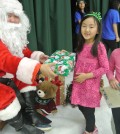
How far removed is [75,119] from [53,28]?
5.73 ft

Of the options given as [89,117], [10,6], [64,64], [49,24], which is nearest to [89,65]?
[64,64]

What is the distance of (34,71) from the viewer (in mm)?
1350

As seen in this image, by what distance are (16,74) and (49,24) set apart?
6.30 ft

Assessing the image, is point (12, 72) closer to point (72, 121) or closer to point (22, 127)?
point (22, 127)

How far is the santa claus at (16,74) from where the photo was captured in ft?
4.57

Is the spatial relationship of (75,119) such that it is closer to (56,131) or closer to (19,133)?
(56,131)

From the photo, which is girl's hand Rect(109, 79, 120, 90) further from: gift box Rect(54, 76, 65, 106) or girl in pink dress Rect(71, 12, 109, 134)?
gift box Rect(54, 76, 65, 106)

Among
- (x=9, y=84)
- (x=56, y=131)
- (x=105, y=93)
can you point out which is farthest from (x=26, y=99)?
(x=105, y=93)

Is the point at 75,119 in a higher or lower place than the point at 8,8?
lower

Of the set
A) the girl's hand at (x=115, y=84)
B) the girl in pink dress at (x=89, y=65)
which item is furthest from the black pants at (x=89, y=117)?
the girl's hand at (x=115, y=84)

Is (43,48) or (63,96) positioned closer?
(63,96)

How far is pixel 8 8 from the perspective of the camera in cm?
168

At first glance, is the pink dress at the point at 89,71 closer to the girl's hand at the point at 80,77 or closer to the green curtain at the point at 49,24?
the girl's hand at the point at 80,77

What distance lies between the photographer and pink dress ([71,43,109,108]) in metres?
1.52
